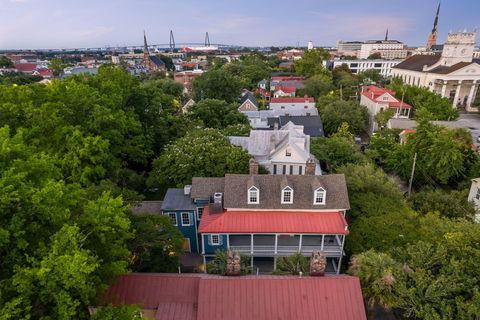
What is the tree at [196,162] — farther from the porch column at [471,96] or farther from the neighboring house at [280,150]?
the porch column at [471,96]

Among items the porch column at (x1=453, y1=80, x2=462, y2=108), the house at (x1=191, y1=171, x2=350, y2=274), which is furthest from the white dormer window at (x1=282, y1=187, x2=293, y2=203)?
the porch column at (x1=453, y1=80, x2=462, y2=108)

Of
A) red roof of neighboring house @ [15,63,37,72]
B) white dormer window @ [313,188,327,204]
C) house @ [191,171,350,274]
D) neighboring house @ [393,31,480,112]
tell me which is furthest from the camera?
red roof of neighboring house @ [15,63,37,72]

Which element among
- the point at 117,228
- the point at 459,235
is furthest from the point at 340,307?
the point at 117,228

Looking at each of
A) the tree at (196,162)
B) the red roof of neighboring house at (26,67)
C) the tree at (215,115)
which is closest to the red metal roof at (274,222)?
the tree at (196,162)

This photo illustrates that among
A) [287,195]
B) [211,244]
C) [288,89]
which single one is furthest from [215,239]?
[288,89]

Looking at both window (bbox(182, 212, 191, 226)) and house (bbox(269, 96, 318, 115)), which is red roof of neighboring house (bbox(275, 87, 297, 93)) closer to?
house (bbox(269, 96, 318, 115))

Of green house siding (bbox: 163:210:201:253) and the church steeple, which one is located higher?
the church steeple

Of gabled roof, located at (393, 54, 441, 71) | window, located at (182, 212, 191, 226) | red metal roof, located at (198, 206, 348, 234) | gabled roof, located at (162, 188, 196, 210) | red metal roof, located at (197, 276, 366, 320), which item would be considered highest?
gabled roof, located at (393, 54, 441, 71)

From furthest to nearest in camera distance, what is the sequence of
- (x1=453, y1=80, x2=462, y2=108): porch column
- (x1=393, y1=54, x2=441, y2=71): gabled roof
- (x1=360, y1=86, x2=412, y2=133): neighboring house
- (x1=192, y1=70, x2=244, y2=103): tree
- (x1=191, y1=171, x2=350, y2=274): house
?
(x1=393, y1=54, x2=441, y2=71): gabled roof, (x1=453, y1=80, x2=462, y2=108): porch column, (x1=192, y1=70, x2=244, y2=103): tree, (x1=360, y1=86, x2=412, y2=133): neighboring house, (x1=191, y1=171, x2=350, y2=274): house
